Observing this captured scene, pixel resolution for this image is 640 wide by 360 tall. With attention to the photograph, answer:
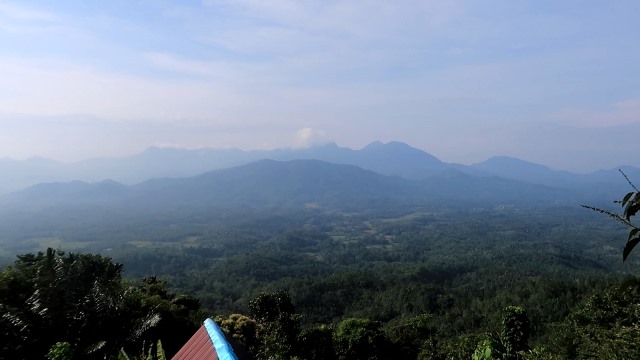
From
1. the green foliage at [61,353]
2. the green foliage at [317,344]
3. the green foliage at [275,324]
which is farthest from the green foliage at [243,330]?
the green foliage at [61,353]

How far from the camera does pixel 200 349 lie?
4707 millimetres

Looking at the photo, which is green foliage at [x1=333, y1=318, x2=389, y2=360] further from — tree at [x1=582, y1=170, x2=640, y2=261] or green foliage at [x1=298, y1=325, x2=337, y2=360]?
tree at [x1=582, y1=170, x2=640, y2=261]

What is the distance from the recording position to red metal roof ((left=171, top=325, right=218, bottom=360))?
4347 millimetres

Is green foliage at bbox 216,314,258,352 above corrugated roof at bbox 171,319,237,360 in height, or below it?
below

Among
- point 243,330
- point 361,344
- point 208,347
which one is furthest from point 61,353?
point 361,344

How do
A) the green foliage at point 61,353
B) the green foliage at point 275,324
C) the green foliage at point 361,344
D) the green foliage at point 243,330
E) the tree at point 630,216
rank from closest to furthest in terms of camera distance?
the tree at point 630,216 < the green foliage at point 61,353 < the green foliage at point 275,324 < the green foliage at point 243,330 < the green foliage at point 361,344

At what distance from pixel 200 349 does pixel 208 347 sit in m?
0.24

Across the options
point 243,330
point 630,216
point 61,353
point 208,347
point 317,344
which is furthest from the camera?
point 317,344

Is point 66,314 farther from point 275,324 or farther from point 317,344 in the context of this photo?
point 317,344

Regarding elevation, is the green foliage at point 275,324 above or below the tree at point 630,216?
below

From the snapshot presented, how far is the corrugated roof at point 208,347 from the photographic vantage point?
4.09 m

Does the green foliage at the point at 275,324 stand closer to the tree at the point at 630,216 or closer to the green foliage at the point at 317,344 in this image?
the green foliage at the point at 317,344

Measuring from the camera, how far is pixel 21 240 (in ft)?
534

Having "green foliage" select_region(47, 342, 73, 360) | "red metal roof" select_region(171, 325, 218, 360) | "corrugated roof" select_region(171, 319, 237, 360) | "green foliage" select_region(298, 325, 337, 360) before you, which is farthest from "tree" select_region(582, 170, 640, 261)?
"green foliage" select_region(298, 325, 337, 360)
